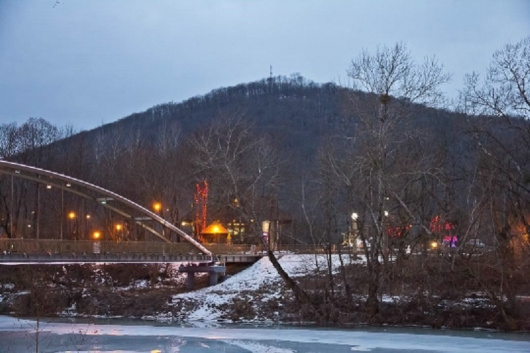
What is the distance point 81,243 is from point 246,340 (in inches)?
883

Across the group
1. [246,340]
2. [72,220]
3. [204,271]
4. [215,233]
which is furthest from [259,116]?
[246,340]

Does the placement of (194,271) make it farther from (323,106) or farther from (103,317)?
(323,106)

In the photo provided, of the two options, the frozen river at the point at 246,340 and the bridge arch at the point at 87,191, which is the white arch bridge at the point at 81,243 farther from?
the frozen river at the point at 246,340

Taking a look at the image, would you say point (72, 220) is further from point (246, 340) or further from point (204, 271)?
point (246, 340)

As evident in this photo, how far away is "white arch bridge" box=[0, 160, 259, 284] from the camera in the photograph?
4900 cm

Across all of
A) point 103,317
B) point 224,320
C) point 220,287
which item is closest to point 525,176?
point 224,320

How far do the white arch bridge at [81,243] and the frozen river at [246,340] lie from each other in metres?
8.71

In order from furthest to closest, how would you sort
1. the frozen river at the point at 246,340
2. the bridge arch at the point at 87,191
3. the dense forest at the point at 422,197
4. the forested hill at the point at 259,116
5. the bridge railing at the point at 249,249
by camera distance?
1. the forested hill at the point at 259,116
2. the bridge railing at the point at 249,249
3. the bridge arch at the point at 87,191
4. the dense forest at the point at 422,197
5. the frozen river at the point at 246,340

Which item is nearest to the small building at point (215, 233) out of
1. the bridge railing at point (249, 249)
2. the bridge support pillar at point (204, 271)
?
the bridge railing at point (249, 249)

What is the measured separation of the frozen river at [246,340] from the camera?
3117 cm

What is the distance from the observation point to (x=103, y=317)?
4984 centimetres

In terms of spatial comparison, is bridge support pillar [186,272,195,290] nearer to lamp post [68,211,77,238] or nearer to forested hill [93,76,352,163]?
lamp post [68,211,77,238]

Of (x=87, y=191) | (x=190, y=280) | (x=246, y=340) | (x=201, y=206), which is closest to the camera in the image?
(x=246, y=340)

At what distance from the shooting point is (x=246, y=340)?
34.4 meters
